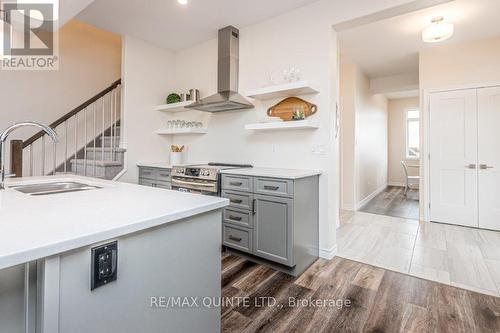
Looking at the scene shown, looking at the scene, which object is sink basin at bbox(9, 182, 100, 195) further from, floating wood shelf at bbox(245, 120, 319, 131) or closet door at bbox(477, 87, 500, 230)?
closet door at bbox(477, 87, 500, 230)

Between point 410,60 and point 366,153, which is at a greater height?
point 410,60

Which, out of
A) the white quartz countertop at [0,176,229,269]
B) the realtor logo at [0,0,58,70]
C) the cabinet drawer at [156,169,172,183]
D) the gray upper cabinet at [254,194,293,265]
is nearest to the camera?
the white quartz countertop at [0,176,229,269]

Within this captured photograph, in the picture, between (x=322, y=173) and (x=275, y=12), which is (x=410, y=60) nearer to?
(x=275, y=12)

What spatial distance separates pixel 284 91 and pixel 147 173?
2396 mm

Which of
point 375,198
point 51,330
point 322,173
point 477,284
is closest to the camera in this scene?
point 51,330

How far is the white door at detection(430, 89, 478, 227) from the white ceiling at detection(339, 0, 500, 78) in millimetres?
825

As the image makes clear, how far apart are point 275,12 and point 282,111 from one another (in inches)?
46.8

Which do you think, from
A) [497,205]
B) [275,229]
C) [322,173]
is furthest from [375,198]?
[275,229]

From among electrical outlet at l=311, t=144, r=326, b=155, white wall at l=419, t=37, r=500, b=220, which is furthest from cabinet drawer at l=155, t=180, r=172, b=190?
white wall at l=419, t=37, r=500, b=220

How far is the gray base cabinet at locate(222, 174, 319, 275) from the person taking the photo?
241cm

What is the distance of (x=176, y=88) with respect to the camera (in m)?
4.57

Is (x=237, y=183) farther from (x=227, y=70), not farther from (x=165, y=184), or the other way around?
(x=227, y=70)

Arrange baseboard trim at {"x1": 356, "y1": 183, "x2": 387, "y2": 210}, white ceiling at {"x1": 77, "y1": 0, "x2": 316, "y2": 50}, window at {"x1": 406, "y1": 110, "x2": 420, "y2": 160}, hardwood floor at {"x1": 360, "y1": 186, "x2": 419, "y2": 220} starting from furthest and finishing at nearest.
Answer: window at {"x1": 406, "y1": 110, "x2": 420, "y2": 160} → baseboard trim at {"x1": 356, "y1": 183, "x2": 387, "y2": 210} → hardwood floor at {"x1": 360, "y1": 186, "x2": 419, "y2": 220} → white ceiling at {"x1": 77, "y1": 0, "x2": 316, "y2": 50}

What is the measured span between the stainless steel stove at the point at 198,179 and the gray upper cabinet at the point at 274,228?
1.82 feet
